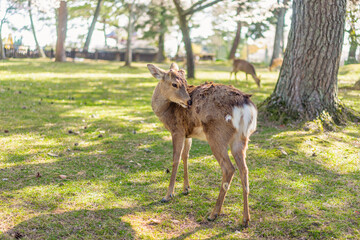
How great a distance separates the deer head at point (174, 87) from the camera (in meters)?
4.02

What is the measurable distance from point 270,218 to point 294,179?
4.07 ft

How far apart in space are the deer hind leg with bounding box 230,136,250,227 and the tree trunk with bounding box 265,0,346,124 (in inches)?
149

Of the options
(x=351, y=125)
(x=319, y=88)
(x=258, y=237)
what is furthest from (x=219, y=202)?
(x=351, y=125)

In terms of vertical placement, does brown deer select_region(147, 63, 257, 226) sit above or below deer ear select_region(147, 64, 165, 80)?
below

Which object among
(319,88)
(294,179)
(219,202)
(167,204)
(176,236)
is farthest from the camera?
(319,88)

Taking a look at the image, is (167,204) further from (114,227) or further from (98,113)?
(98,113)

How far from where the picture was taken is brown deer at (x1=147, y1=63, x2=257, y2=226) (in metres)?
3.55

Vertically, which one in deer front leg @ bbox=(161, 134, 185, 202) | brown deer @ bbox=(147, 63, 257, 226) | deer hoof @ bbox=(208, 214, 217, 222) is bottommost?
deer hoof @ bbox=(208, 214, 217, 222)

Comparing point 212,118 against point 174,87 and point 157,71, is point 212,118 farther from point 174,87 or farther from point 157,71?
point 157,71

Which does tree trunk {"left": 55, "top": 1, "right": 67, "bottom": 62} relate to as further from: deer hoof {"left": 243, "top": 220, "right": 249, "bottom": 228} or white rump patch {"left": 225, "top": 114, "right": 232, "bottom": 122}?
deer hoof {"left": 243, "top": 220, "right": 249, "bottom": 228}

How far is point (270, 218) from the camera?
365cm

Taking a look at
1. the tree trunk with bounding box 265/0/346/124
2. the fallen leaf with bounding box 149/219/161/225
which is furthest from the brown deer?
the tree trunk with bounding box 265/0/346/124

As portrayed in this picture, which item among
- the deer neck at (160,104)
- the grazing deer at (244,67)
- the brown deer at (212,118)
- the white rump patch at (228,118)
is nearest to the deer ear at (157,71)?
the brown deer at (212,118)

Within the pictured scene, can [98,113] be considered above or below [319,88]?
below
